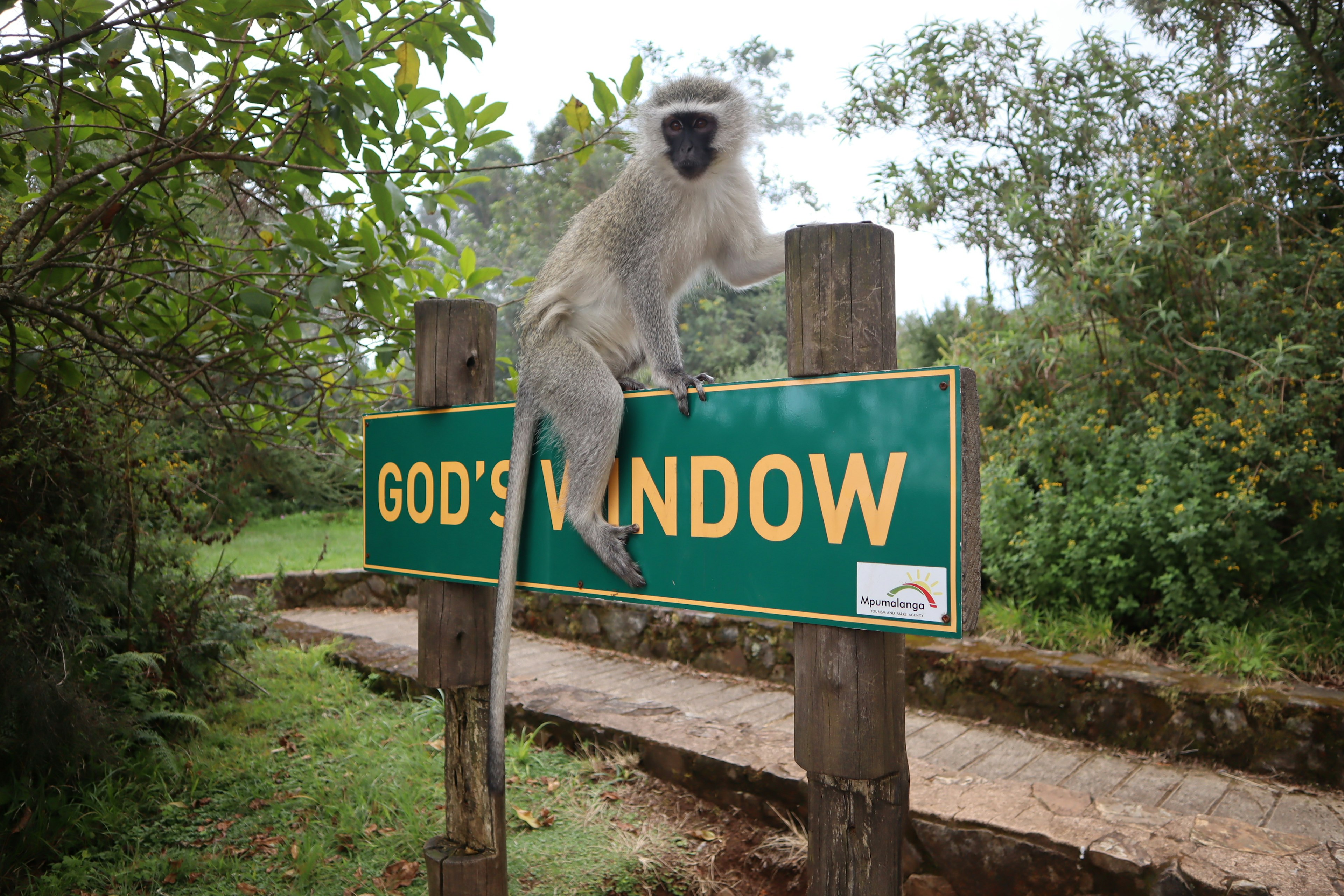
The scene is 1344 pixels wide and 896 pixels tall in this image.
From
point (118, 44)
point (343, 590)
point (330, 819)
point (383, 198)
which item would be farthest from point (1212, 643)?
point (343, 590)

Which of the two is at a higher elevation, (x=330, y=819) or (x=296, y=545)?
(x=296, y=545)

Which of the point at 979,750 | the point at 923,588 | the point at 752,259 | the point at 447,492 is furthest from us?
the point at 979,750

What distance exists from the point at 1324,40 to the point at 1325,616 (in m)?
3.65

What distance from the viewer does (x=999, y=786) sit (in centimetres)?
346

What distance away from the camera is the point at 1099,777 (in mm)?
4125

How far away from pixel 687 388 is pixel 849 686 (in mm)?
781

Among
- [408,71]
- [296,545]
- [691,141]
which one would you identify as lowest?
[296,545]

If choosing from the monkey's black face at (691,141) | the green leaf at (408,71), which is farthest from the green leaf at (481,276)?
the monkey's black face at (691,141)

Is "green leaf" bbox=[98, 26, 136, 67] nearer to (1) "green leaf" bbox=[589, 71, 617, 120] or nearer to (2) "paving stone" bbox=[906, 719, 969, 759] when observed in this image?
(1) "green leaf" bbox=[589, 71, 617, 120]

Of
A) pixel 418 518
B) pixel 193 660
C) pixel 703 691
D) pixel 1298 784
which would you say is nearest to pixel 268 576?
pixel 193 660

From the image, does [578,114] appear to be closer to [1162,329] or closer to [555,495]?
[555,495]

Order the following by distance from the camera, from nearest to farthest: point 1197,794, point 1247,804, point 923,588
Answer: point 923,588 < point 1247,804 < point 1197,794

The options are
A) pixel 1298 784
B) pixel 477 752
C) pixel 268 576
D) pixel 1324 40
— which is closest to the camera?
pixel 477 752

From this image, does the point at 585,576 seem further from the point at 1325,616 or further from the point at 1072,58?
the point at 1072,58
